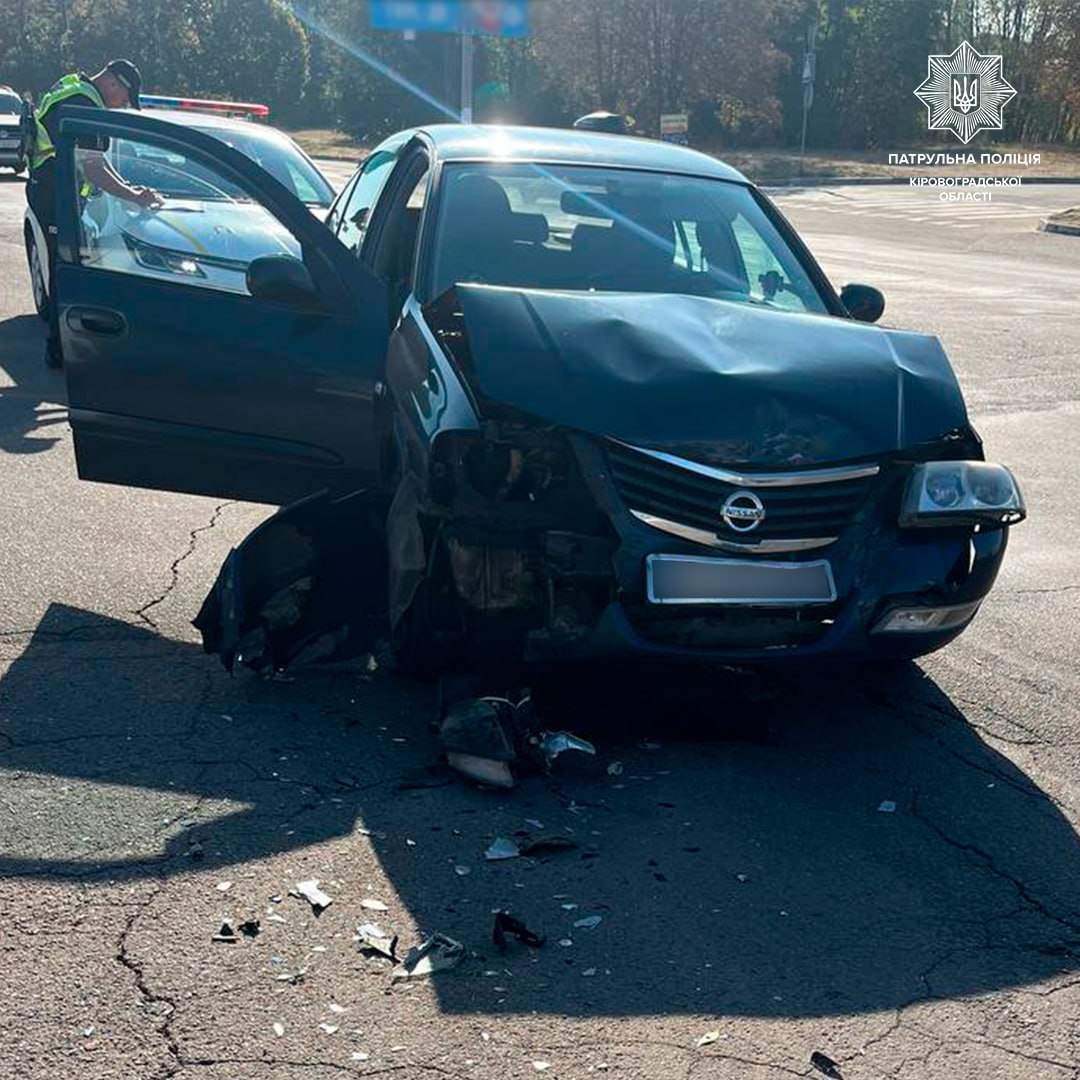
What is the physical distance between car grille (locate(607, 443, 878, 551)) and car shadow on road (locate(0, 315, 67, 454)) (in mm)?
4887

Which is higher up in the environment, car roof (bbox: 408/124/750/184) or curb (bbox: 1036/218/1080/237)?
car roof (bbox: 408/124/750/184)

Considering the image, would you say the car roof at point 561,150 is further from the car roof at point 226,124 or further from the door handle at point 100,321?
the car roof at point 226,124

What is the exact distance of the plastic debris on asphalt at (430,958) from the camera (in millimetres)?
3457

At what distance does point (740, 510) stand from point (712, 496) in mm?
92

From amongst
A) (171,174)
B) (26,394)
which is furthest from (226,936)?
(26,394)

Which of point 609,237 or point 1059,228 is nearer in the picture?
point 609,237

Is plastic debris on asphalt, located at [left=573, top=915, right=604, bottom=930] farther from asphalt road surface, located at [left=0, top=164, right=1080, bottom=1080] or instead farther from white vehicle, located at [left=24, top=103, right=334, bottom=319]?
white vehicle, located at [left=24, top=103, right=334, bottom=319]

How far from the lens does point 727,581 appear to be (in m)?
4.53

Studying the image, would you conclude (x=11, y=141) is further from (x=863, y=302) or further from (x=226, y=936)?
(x=226, y=936)

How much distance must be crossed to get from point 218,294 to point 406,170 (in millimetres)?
1162

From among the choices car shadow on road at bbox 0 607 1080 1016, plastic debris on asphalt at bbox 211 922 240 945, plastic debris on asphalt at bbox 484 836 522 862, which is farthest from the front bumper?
plastic debris on asphalt at bbox 211 922 240 945

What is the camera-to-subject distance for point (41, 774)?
14.6ft

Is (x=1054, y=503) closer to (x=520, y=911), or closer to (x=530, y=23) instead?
(x=520, y=911)

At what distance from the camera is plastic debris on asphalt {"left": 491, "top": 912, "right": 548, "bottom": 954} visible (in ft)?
11.8
